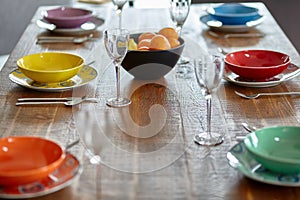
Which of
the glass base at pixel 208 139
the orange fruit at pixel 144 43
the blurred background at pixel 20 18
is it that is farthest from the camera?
the blurred background at pixel 20 18

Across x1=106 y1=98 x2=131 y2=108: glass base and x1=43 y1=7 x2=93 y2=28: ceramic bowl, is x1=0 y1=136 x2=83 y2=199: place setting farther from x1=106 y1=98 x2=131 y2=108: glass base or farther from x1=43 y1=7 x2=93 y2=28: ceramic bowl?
x1=43 y1=7 x2=93 y2=28: ceramic bowl

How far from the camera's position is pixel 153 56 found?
1.92 meters

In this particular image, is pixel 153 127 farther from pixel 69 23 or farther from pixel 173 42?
pixel 69 23

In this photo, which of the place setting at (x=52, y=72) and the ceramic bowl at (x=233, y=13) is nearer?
the place setting at (x=52, y=72)

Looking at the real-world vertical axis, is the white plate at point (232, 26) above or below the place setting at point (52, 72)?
below

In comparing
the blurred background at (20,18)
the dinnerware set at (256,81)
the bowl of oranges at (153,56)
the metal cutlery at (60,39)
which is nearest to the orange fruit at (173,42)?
the bowl of oranges at (153,56)

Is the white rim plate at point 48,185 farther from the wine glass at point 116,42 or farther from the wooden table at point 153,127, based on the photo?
the wine glass at point 116,42

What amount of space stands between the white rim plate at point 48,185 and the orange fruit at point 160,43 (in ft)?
2.33

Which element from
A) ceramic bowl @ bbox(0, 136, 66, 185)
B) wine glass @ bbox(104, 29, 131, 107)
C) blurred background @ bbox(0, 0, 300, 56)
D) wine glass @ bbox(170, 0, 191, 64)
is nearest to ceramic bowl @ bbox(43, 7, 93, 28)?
wine glass @ bbox(170, 0, 191, 64)

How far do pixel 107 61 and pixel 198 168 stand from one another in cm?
84

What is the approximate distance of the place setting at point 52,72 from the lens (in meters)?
1.85

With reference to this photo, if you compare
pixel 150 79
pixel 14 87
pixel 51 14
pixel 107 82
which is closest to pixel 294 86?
pixel 150 79

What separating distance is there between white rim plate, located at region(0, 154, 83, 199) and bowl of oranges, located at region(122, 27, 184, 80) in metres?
0.66

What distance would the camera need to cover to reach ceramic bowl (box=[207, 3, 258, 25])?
2.49 meters
